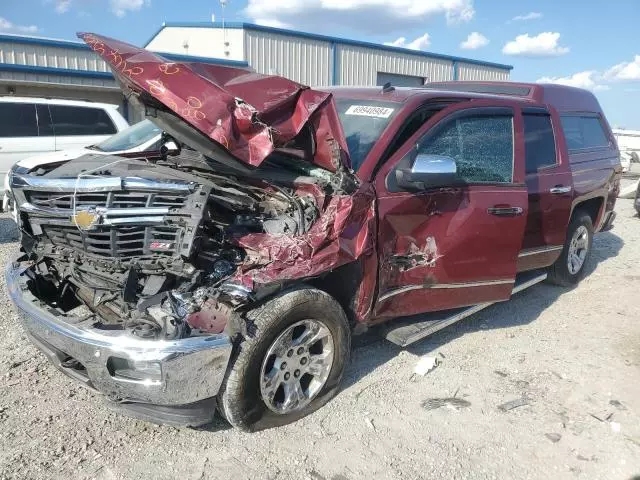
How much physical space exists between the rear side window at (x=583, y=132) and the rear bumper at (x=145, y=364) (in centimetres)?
455

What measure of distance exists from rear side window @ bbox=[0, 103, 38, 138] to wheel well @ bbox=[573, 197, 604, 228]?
26.4 feet

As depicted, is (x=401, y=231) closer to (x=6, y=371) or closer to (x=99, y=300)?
(x=99, y=300)

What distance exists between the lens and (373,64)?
73.9 feet

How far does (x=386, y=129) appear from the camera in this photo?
365cm

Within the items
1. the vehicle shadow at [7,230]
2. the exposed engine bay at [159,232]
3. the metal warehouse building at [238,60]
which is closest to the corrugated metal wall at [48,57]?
the metal warehouse building at [238,60]

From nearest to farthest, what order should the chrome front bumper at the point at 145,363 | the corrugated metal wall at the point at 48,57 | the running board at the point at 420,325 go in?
the chrome front bumper at the point at 145,363
the running board at the point at 420,325
the corrugated metal wall at the point at 48,57

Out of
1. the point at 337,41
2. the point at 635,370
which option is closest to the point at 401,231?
the point at 635,370

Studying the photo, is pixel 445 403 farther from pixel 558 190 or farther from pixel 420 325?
pixel 558 190

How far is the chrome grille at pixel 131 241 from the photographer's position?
114 inches

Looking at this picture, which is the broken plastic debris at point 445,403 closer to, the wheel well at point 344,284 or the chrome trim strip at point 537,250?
the wheel well at point 344,284

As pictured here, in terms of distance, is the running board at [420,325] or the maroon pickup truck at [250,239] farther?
the running board at [420,325]

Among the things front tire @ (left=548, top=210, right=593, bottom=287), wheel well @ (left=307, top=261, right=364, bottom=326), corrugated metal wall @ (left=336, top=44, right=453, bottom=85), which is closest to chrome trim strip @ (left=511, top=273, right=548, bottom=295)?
front tire @ (left=548, top=210, right=593, bottom=287)

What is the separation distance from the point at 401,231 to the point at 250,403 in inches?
57.2

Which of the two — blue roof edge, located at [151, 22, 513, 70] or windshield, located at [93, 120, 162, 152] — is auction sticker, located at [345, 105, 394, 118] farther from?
blue roof edge, located at [151, 22, 513, 70]
